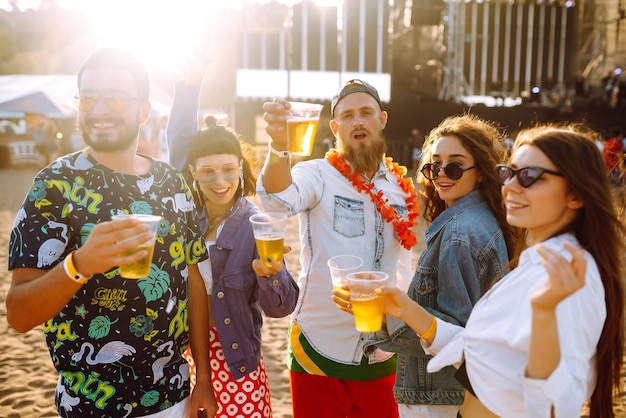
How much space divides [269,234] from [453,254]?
746 mm

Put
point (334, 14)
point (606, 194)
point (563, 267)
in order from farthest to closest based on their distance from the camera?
point (334, 14) < point (606, 194) < point (563, 267)

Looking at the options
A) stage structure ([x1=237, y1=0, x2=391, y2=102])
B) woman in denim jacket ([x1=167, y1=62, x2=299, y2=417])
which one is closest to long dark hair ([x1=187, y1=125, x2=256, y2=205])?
woman in denim jacket ([x1=167, y1=62, x2=299, y2=417])

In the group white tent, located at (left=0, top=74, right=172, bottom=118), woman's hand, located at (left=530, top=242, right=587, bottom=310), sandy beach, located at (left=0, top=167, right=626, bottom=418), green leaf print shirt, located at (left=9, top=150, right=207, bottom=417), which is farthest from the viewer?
white tent, located at (left=0, top=74, right=172, bottom=118)

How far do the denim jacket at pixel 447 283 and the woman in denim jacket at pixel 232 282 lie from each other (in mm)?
573

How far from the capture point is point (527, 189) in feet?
5.51

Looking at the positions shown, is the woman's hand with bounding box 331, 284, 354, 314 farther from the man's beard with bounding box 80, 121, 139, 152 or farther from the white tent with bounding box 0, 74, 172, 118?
the white tent with bounding box 0, 74, 172, 118

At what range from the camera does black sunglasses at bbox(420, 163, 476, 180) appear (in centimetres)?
235

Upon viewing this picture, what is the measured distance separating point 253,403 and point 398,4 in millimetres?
27398

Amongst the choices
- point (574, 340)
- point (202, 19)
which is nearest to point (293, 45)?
point (202, 19)

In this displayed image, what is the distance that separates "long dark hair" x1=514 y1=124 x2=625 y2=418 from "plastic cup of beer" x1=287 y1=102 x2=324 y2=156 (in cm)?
104

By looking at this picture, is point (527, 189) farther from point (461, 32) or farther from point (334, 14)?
point (334, 14)

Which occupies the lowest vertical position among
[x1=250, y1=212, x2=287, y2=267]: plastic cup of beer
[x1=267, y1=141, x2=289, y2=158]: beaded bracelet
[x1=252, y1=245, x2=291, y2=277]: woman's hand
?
[x1=252, y1=245, x2=291, y2=277]: woman's hand

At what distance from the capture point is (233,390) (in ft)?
8.43

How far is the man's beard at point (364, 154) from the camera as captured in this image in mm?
2955
